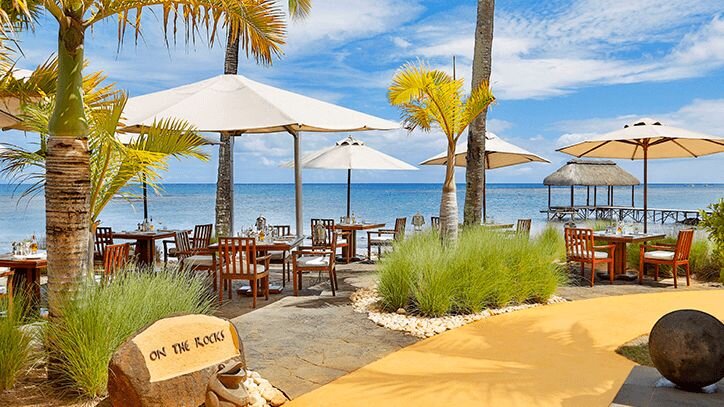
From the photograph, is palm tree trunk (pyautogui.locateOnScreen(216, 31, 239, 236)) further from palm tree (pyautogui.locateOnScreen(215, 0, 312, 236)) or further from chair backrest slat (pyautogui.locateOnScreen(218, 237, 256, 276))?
chair backrest slat (pyautogui.locateOnScreen(218, 237, 256, 276))

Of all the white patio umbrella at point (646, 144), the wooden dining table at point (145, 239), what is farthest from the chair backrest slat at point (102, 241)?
the white patio umbrella at point (646, 144)

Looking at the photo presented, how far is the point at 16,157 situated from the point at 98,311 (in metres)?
1.63

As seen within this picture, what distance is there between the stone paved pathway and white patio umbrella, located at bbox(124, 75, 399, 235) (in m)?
2.09

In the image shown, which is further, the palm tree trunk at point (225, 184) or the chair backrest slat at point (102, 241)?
the palm tree trunk at point (225, 184)

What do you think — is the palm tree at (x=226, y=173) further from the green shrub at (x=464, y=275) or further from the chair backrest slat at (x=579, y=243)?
the chair backrest slat at (x=579, y=243)

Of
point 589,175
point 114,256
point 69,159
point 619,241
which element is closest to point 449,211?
point 619,241

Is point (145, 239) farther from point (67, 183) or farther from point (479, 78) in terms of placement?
point (479, 78)

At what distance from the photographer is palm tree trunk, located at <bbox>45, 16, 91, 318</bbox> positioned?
3.93 m

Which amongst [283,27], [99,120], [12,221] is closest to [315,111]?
[283,27]

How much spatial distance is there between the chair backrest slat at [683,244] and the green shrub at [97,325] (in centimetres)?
747

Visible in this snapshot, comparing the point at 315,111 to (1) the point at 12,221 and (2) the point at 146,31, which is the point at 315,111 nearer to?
(2) the point at 146,31

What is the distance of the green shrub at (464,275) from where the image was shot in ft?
21.0

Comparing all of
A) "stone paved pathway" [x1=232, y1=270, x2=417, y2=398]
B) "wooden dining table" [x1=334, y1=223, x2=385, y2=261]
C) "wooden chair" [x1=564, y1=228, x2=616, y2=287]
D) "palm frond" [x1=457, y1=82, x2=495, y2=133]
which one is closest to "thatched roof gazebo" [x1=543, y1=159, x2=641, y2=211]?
"wooden dining table" [x1=334, y1=223, x2=385, y2=261]

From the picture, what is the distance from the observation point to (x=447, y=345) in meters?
5.38
